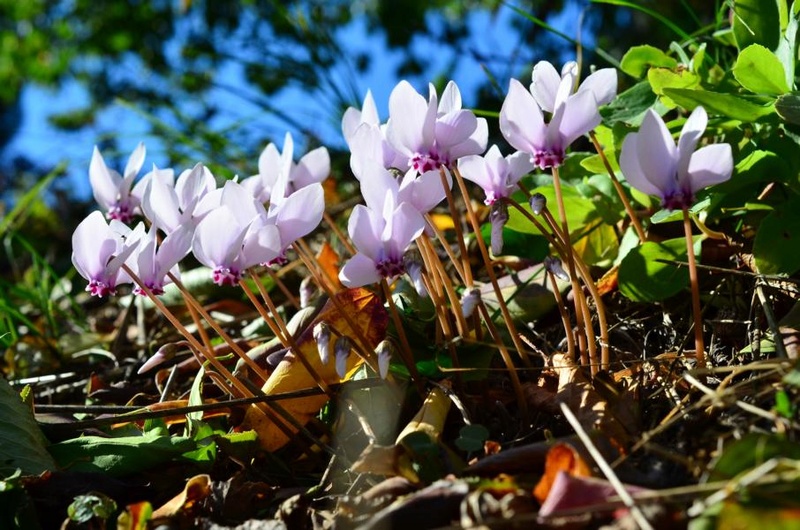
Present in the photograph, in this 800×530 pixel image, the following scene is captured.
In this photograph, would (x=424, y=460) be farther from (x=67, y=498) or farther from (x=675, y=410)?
(x=67, y=498)

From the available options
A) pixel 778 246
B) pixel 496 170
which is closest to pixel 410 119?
pixel 496 170

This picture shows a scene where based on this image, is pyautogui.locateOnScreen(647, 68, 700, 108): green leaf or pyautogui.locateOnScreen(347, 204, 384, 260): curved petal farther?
pyautogui.locateOnScreen(647, 68, 700, 108): green leaf

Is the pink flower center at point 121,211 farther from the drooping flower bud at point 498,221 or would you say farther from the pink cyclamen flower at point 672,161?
the pink cyclamen flower at point 672,161

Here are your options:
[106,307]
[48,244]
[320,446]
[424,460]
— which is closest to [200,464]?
[320,446]

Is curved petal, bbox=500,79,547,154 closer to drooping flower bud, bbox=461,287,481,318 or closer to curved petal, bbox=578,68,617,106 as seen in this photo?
curved petal, bbox=578,68,617,106

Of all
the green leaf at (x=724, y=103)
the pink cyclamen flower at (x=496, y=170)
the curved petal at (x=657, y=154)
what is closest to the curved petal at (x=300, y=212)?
the pink cyclamen flower at (x=496, y=170)

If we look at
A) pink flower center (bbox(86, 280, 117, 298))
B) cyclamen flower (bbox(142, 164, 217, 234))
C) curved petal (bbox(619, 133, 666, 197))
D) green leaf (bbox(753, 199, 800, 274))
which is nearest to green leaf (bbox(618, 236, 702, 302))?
green leaf (bbox(753, 199, 800, 274))
